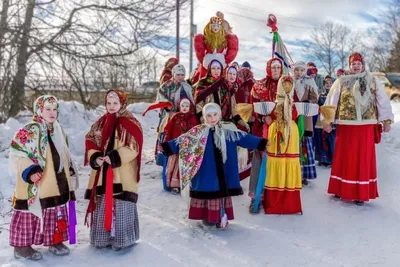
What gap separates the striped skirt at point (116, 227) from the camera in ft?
12.4

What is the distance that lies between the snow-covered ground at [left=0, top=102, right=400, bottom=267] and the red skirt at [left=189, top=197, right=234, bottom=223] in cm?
16

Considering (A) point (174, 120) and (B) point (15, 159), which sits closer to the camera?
(B) point (15, 159)

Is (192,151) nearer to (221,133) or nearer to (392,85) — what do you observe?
(221,133)

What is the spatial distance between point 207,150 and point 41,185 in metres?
1.64

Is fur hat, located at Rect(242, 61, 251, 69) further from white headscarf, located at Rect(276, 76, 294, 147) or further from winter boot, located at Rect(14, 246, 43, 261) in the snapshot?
winter boot, located at Rect(14, 246, 43, 261)

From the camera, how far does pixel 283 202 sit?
15.7ft

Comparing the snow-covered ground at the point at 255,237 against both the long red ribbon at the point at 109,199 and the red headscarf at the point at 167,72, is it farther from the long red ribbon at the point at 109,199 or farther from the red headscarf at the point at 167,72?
the red headscarf at the point at 167,72

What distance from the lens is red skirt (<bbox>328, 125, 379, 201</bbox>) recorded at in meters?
5.04

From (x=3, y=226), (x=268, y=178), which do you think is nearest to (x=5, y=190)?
(x=3, y=226)

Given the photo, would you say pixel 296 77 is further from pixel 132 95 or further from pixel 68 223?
pixel 132 95

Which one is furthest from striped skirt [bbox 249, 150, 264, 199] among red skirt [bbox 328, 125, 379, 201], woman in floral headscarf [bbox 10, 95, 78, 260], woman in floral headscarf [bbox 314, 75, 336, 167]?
woman in floral headscarf [bbox 314, 75, 336, 167]

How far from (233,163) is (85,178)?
10.6ft

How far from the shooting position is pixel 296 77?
19.0 feet

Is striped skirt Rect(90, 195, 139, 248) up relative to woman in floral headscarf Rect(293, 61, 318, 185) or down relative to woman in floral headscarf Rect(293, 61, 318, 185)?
down
